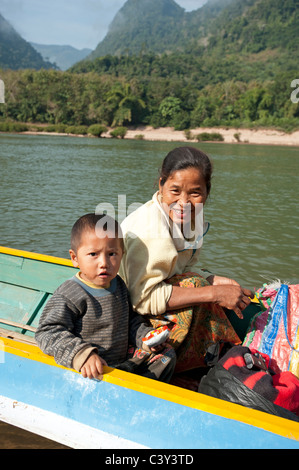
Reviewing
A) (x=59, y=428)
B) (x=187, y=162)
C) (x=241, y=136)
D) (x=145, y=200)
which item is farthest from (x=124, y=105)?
(x=59, y=428)

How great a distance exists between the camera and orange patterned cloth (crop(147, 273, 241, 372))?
7.52 ft

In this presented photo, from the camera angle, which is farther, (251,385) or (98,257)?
(98,257)

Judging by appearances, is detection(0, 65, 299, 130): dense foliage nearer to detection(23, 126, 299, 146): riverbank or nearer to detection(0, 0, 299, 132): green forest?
detection(0, 0, 299, 132): green forest

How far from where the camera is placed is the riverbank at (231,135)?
47031mm

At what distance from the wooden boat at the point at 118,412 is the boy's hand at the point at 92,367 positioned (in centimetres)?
5

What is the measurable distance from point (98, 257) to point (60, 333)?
378mm

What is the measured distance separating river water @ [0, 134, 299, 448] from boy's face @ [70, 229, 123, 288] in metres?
0.71

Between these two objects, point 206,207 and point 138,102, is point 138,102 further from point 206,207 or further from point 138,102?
point 206,207

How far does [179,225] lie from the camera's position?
2400 millimetres

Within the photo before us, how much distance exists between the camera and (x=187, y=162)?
2287 millimetres

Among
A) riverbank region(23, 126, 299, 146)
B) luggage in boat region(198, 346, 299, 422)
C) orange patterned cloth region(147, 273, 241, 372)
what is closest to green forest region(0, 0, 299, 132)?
riverbank region(23, 126, 299, 146)
